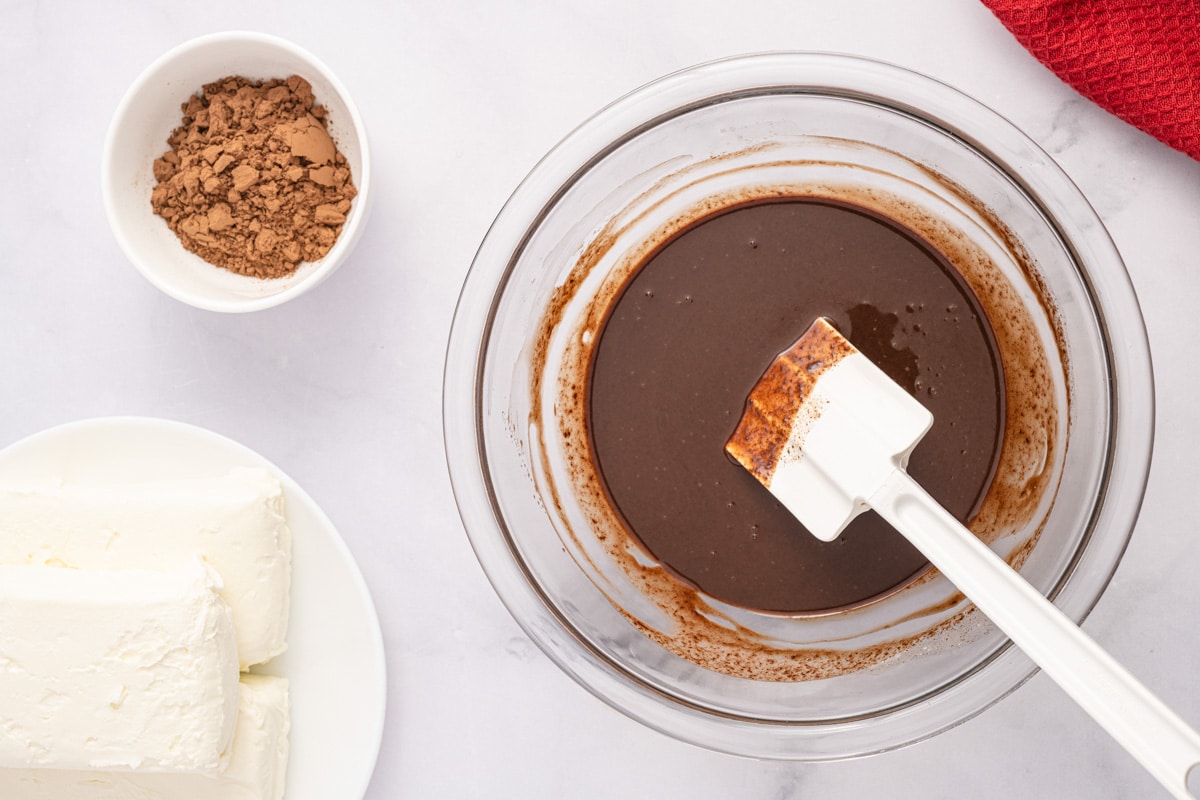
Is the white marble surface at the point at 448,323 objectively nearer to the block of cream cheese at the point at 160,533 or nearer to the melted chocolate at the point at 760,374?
the block of cream cheese at the point at 160,533

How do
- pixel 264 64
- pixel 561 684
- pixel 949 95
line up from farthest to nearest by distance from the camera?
1. pixel 561 684
2. pixel 264 64
3. pixel 949 95

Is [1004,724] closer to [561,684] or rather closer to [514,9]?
[561,684]

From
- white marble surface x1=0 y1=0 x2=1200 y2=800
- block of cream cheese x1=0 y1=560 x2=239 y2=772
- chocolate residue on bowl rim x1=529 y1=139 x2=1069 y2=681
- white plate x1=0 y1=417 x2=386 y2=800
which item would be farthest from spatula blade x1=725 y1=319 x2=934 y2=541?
block of cream cheese x1=0 y1=560 x2=239 y2=772

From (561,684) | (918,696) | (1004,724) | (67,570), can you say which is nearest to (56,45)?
(67,570)

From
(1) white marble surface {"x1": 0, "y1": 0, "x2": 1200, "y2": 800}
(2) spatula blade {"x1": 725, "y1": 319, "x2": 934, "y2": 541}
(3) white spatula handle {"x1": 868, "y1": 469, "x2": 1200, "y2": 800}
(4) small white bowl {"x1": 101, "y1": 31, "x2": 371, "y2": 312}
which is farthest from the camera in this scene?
(1) white marble surface {"x1": 0, "y1": 0, "x2": 1200, "y2": 800}

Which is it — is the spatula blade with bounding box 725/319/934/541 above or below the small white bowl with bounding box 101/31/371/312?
below

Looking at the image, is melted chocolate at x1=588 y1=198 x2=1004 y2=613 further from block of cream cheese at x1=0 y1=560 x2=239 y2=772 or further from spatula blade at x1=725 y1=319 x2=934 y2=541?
block of cream cheese at x1=0 y1=560 x2=239 y2=772

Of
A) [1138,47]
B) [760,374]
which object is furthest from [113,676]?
[1138,47]
